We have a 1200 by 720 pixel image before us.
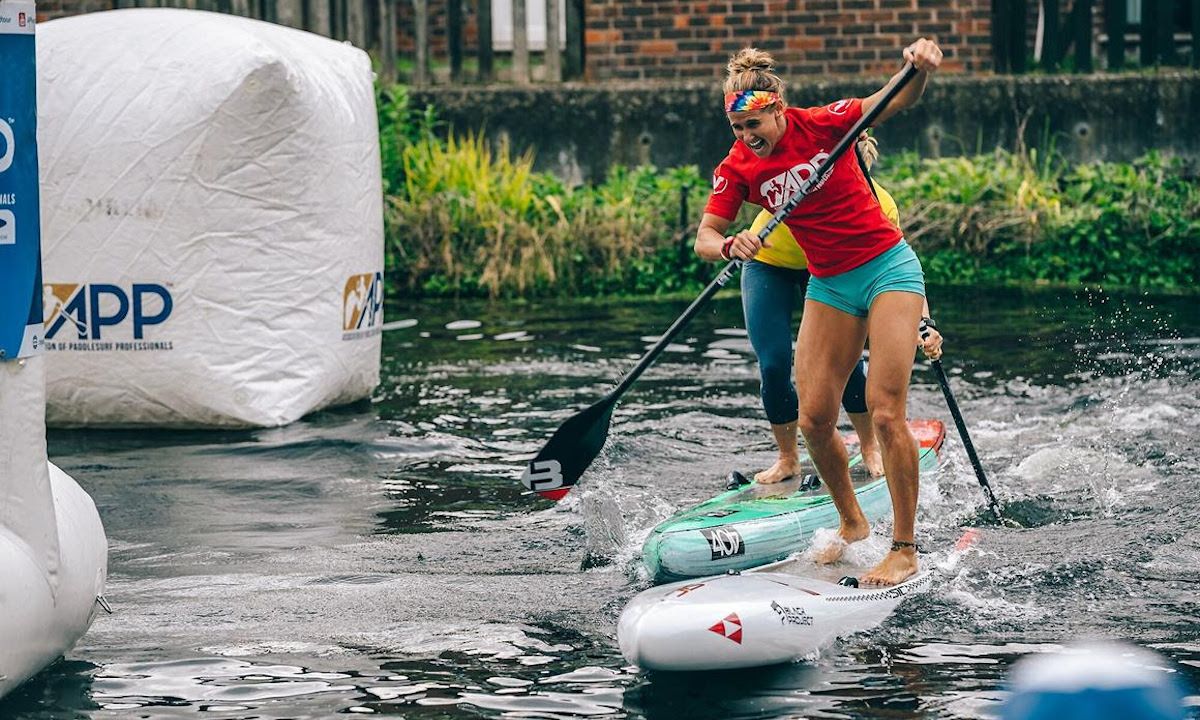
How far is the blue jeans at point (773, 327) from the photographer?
6.58 meters

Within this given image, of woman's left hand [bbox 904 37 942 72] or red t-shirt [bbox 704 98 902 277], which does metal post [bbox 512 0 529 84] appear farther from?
woman's left hand [bbox 904 37 942 72]

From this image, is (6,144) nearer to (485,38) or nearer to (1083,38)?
(485,38)

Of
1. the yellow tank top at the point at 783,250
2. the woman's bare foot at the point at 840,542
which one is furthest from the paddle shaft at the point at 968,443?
the woman's bare foot at the point at 840,542

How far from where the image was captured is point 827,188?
18.1 ft

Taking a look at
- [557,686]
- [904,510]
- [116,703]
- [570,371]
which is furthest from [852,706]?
[570,371]

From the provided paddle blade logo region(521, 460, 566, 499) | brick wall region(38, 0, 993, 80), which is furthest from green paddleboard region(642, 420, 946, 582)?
brick wall region(38, 0, 993, 80)

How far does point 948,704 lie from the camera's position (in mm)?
4230

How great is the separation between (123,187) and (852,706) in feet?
15.6

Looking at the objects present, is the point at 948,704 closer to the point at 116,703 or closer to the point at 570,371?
the point at 116,703

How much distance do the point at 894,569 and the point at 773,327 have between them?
1528 millimetres

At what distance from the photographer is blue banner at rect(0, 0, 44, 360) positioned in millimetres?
4371

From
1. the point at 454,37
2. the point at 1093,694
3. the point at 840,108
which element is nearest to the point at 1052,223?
the point at 454,37

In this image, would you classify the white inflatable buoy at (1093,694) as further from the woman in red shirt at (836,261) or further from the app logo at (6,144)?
the woman in red shirt at (836,261)

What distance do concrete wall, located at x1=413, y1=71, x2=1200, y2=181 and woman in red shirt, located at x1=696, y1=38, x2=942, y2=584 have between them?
7.39 metres
